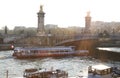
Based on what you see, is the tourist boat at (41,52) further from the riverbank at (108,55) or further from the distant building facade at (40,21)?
the distant building facade at (40,21)

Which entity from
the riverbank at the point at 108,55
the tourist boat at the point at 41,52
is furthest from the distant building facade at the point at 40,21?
the riverbank at the point at 108,55

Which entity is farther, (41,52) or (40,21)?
(40,21)

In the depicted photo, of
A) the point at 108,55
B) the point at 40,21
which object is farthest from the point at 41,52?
the point at 40,21

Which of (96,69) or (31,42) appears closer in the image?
(96,69)

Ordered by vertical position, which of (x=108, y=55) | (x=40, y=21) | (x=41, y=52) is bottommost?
(x=41, y=52)

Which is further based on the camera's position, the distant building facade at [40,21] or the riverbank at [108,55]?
the distant building facade at [40,21]

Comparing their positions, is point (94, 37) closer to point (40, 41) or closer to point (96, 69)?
point (40, 41)

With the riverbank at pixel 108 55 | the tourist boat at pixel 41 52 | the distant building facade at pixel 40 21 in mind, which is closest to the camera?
the riverbank at pixel 108 55

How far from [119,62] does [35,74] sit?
23.6 metres

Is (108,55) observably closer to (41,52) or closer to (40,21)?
(41,52)

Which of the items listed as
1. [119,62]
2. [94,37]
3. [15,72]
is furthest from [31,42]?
[15,72]

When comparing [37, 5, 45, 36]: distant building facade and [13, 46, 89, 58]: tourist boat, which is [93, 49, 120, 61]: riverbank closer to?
[13, 46, 89, 58]: tourist boat

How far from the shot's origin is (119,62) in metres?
53.5

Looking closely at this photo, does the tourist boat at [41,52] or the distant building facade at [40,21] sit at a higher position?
the distant building facade at [40,21]
